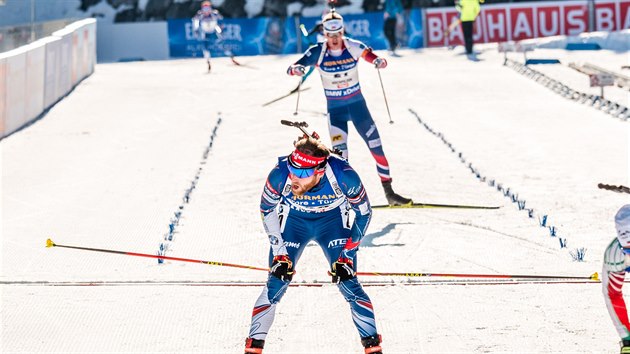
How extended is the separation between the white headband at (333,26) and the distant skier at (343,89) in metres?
0.13

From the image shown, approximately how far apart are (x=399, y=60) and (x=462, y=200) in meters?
16.5

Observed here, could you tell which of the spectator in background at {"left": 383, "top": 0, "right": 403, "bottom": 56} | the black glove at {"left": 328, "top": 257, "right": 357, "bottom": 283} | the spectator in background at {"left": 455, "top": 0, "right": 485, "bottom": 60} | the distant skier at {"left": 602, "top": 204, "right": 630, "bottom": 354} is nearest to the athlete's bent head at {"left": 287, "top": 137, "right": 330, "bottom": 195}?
the black glove at {"left": 328, "top": 257, "right": 357, "bottom": 283}

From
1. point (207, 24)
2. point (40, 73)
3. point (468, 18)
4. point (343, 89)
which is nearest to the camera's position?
point (343, 89)

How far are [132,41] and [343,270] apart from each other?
27.4m

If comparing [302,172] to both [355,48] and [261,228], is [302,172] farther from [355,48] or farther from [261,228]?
[355,48]

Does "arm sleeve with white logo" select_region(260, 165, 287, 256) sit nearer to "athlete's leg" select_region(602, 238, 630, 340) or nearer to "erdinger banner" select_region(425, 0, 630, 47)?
"athlete's leg" select_region(602, 238, 630, 340)

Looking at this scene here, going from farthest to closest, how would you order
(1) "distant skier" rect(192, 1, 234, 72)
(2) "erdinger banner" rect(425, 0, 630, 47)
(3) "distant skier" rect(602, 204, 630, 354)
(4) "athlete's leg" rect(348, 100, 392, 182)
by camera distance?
(2) "erdinger banner" rect(425, 0, 630, 47)
(1) "distant skier" rect(192, 1, 234, 72)
(4) "athlete's leg" rect(348, 100, 392, 182)
(3) "distant skier" rect(602, 204, 630, 354)

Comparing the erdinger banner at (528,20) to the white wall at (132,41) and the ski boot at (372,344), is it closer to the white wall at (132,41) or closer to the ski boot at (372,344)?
the white wall at (132,41)

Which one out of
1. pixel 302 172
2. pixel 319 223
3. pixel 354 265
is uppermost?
pixel 302 172

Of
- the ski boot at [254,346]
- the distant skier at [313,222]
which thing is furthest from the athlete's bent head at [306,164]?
the ski boot at [254,346]

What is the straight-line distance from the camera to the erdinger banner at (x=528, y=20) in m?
33.1

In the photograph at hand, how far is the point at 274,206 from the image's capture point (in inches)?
315

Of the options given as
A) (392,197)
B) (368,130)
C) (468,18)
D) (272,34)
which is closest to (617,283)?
(392,197)

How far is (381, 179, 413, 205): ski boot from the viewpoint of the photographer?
13.4 meters
